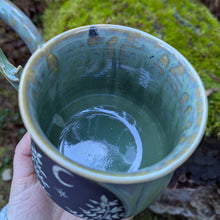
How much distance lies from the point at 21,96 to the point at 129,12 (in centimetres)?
107

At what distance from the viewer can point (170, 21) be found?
1.57 m

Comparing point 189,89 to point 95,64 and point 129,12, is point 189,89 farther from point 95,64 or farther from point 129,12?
point 129,12

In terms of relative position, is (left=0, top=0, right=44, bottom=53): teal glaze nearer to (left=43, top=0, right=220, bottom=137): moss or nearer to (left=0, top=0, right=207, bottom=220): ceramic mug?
(left=0, top=0, right=207, bottom=220): ceramic mug

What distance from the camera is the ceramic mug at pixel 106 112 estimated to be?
2.41 feet

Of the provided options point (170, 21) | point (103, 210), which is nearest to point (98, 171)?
point (103, 210)

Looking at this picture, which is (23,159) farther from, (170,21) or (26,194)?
(170,21)

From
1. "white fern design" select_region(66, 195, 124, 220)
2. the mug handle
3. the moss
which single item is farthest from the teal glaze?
the moss

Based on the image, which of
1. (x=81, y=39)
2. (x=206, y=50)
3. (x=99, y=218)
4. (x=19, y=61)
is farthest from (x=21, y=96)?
(x=19, y=61)

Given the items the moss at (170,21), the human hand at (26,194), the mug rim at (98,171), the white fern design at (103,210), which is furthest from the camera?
the moss at (170,21)

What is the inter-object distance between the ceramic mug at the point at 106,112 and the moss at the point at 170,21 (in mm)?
502

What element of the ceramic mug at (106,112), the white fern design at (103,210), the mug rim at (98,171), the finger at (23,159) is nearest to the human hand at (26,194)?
the finger at (23,159)

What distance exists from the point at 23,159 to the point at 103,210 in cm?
65

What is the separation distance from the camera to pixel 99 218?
0.88 m

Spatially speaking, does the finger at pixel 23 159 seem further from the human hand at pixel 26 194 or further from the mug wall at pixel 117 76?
the mug wall at pixel 117 76
